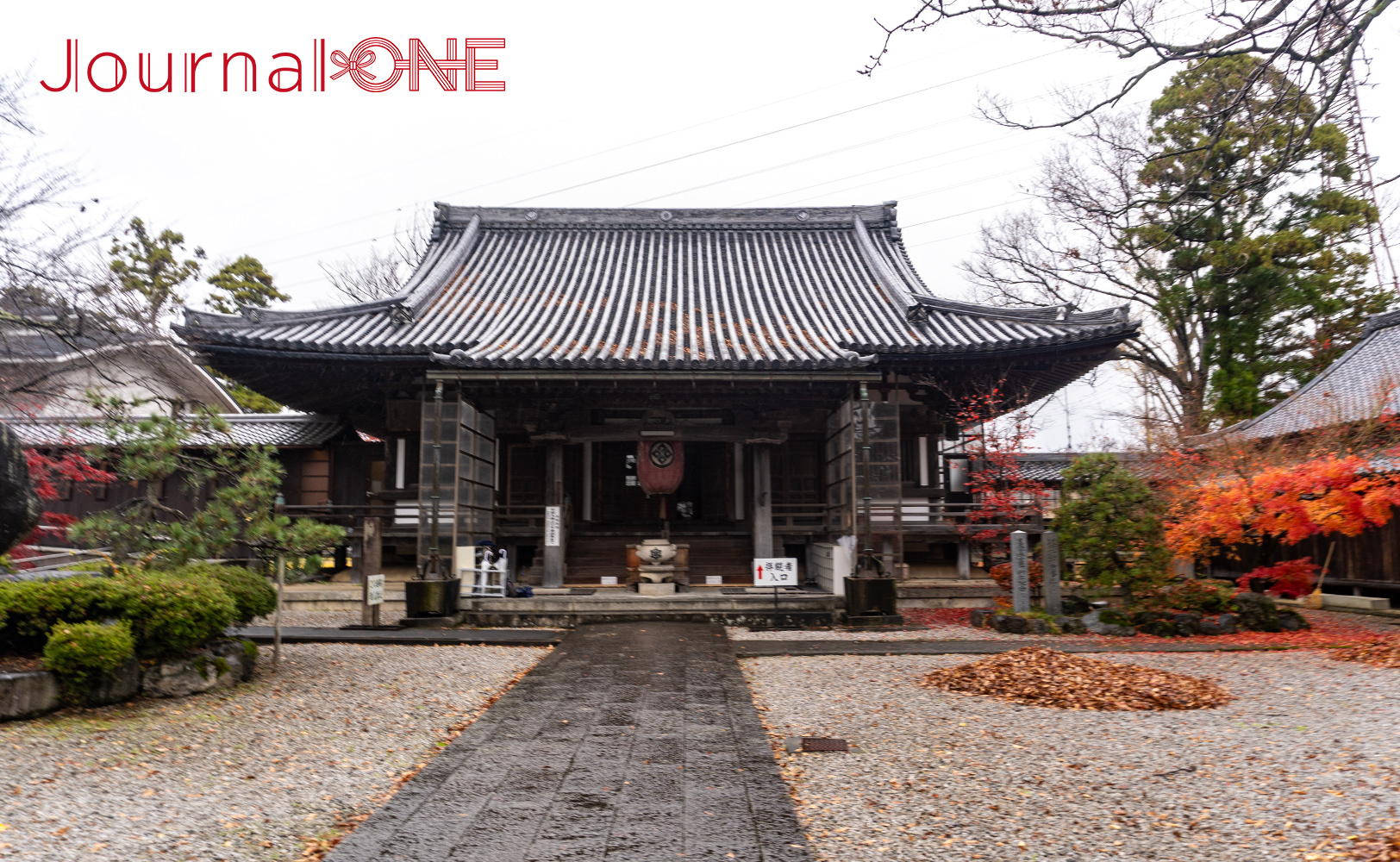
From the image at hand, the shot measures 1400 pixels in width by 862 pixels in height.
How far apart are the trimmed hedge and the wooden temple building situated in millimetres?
4968

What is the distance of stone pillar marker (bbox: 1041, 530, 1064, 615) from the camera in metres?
11.9

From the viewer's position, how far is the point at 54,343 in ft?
73.7

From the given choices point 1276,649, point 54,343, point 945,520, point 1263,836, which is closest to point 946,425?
point 945,520

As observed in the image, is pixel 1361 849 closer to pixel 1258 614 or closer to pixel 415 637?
pixel 1258 614

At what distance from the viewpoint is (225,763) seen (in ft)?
17.6

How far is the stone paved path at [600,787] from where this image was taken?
3926 mm

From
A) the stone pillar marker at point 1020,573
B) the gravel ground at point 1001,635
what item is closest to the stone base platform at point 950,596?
the gravel ground at point 1001,635

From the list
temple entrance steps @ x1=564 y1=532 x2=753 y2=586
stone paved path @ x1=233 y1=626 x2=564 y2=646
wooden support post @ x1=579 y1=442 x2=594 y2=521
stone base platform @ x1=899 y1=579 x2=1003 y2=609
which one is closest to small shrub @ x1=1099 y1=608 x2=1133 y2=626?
stone base platform @ x1=899 y1=579 x2=1003 y2=609

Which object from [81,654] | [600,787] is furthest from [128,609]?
[600,787]

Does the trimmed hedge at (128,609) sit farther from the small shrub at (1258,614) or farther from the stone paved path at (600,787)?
the small shrub at (1258,614)

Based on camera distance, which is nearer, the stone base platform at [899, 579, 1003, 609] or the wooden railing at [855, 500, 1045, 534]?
the wooden railing at [855, 500, 1045, 534]

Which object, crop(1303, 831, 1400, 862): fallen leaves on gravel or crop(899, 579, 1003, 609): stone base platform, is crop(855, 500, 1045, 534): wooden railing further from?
crop(1303, 831, 1400, 862): fallen leaves on gravel

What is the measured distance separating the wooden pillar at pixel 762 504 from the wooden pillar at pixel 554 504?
3577 millimetres

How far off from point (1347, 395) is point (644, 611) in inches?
562
